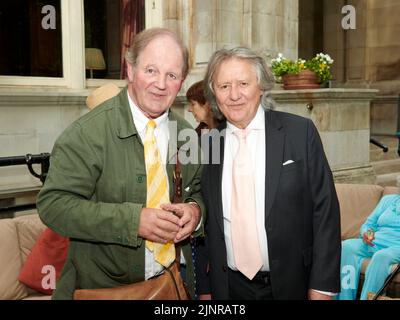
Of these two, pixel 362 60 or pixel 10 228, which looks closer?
pixel 10 228

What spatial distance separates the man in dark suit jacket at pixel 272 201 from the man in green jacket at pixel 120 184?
26cm

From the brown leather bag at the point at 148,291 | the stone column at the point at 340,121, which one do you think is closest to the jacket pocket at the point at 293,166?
the brown leather bag at the point at 148,291

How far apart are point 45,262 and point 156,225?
5.87ft

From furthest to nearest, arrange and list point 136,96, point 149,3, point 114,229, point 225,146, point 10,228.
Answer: point 149,3 → point 10,228 → point 225,146 → point 136,96 → point 114,229

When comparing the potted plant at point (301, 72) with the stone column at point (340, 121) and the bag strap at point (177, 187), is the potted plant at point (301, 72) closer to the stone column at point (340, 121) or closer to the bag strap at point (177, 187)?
the stone column at point (340, 121)

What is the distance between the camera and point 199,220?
1.94 meters

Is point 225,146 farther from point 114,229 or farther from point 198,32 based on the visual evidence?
point 198,32

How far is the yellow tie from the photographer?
70.7 inches

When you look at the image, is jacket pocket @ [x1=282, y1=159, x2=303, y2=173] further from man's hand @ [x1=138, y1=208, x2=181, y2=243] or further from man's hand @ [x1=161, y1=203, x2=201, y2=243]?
man's hand @ [x1=138, y1=208, x2=181, y2=243]

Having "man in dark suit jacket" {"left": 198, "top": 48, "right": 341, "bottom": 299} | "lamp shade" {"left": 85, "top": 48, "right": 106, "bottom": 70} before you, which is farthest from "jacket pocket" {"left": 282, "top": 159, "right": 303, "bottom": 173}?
"lamp shade" {"left": 85, "top": 48, "right": 106, "bottom": 70}

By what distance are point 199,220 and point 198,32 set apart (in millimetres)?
4931

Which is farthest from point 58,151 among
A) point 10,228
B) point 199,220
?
point 10,228

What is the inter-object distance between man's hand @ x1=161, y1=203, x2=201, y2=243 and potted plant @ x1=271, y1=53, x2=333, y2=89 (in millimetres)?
4987

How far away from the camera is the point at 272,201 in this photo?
202cm
